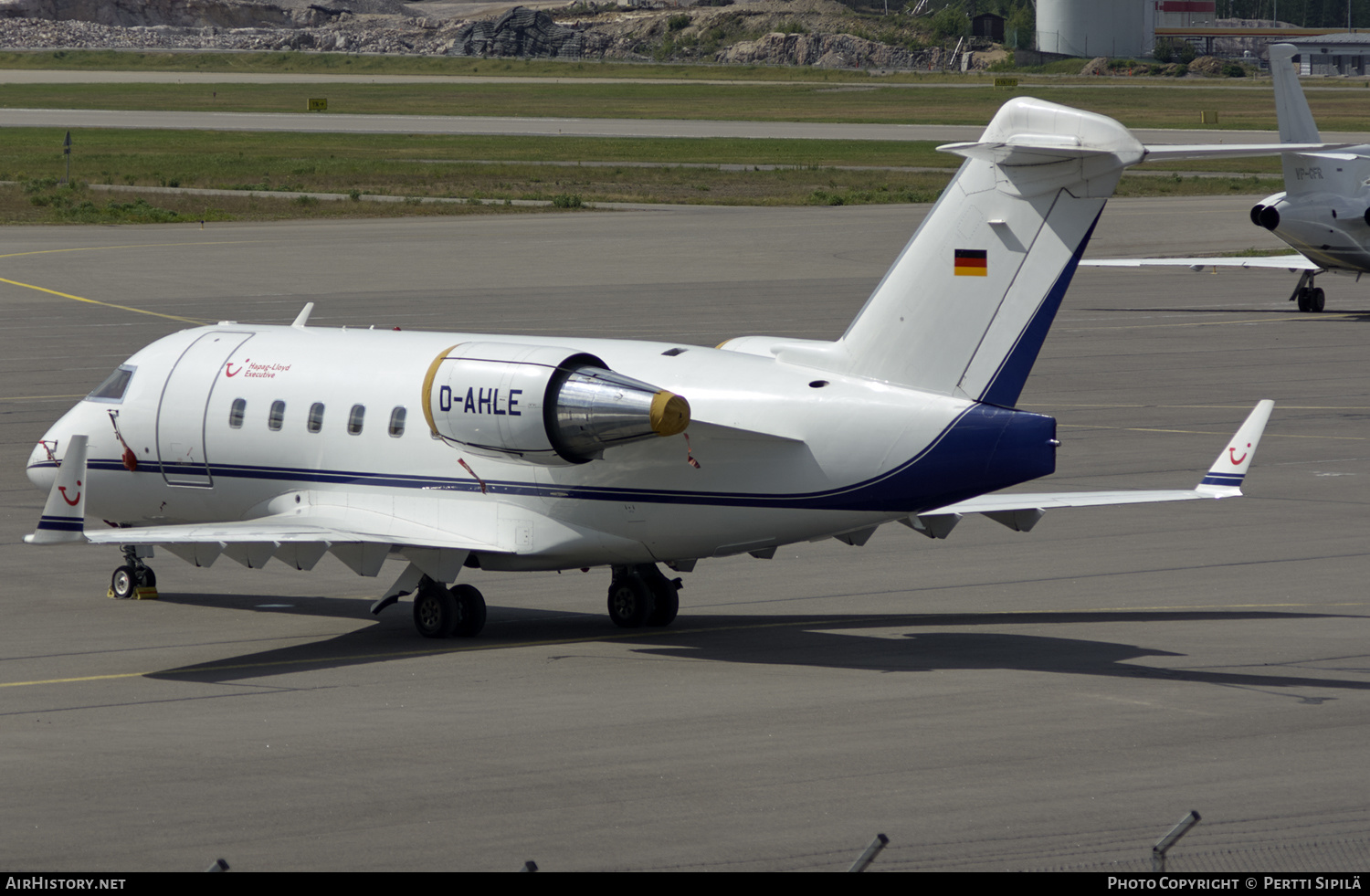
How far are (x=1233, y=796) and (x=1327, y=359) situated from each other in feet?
105

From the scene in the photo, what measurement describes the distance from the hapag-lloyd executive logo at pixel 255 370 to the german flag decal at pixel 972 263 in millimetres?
7857

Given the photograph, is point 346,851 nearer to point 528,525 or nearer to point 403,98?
point 528,525

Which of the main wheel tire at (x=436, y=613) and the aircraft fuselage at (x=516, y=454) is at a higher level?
the aircraft fuselage at (x=516, y=454)

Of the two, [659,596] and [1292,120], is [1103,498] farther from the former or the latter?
[1292,120]

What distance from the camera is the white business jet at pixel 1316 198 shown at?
49.3 metres

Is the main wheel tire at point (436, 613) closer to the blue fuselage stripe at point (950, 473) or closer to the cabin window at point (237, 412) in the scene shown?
the blue fuselage stripe at point (950, 473)

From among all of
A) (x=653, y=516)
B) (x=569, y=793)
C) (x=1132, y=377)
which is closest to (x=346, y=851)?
(x=569, y=793)

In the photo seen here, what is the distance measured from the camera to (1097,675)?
16.9m

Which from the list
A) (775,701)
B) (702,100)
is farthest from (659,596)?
(702,100)

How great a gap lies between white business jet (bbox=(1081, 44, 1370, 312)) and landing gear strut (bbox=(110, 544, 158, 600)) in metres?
37.1

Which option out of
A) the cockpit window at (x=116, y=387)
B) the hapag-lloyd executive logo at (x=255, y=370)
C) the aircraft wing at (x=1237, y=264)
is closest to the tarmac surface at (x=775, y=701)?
the cockpit window at (x=116, y=387)

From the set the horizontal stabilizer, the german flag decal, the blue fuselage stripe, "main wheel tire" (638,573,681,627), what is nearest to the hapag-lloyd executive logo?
"main wheel tire" (638,573,681,627)

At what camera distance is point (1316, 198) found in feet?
164

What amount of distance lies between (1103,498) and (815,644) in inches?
145
